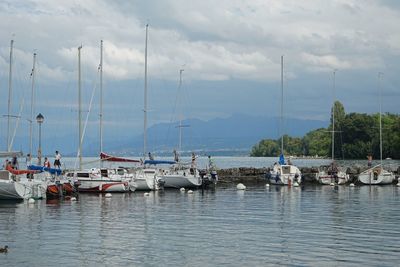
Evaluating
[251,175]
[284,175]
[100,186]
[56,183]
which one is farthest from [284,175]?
[56,183]

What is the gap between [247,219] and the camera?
137ft

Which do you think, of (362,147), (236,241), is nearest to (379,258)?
(236,241)

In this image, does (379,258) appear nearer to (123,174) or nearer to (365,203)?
(365,203)

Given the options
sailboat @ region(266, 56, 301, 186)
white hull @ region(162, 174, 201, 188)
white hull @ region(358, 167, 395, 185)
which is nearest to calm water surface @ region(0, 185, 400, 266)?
white hull @ region(162, 174, 201, 188)

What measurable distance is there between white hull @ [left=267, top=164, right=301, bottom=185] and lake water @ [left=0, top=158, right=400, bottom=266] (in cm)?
2017

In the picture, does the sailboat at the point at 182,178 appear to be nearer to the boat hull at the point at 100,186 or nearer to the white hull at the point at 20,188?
the boat hull at the point at 100,186

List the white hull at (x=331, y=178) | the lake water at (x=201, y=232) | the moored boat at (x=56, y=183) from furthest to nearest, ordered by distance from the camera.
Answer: the white hull at (x=331, y=178), the moored boat at (x=56, y=183), the lake water at (x=201, y=232)

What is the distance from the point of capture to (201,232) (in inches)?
1371

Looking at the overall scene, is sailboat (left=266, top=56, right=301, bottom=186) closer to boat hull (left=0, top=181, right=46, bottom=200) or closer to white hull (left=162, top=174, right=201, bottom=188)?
white hull (left=162, top=174, right=201, bottom=188)

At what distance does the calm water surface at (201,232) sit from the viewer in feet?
88.1

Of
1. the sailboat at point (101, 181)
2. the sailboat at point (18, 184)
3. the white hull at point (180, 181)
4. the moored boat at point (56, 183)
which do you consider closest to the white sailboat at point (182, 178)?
the white hull at point (180, 181)

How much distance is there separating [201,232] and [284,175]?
45.8m

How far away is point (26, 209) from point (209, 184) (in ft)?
103

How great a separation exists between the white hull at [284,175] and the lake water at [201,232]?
794 inches
